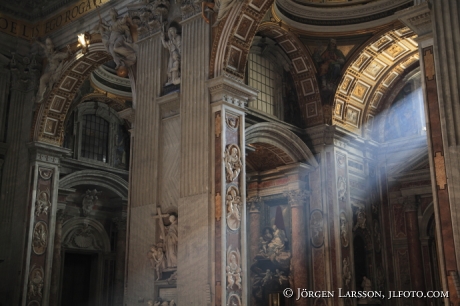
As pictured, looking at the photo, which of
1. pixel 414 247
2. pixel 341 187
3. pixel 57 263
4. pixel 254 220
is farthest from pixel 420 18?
pixel 57 263

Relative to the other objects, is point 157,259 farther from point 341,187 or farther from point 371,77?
point 371,77

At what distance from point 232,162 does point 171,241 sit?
5.60 feet

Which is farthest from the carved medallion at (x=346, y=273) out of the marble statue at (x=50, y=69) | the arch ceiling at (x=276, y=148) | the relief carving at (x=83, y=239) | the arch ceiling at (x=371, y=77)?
the marble statue at (x=50, y=69)

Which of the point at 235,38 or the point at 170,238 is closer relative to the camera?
the point at 170,238

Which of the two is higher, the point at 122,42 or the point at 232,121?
the point at 122,42

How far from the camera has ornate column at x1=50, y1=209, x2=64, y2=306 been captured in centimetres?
1503

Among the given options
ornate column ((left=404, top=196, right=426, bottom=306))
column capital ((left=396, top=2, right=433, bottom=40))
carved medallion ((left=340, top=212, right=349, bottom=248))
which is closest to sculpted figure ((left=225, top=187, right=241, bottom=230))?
column capital ((left=396, top=2, right=433, bottom=40))

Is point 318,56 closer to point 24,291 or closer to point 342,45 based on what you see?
point 342,45

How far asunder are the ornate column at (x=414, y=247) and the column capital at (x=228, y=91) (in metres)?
6.73

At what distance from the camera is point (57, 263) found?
601 inches

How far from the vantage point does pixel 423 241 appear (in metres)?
14.5

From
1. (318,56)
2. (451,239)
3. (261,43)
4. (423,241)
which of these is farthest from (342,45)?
(451,239)

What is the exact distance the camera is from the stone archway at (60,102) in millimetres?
13359

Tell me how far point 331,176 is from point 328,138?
954 mm
